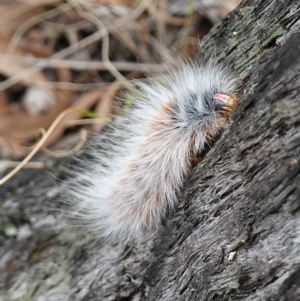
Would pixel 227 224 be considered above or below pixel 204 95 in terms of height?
below

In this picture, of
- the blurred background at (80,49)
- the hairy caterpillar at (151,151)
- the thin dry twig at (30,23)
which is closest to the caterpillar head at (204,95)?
the hairy caterpillar at (151,151)

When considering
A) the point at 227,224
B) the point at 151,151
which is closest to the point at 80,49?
the point at 151,151

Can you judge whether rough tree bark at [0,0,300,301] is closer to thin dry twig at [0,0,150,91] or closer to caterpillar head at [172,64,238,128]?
caterpillar head at [172,64,238,128]

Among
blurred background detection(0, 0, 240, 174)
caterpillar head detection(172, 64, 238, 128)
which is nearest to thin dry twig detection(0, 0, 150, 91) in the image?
blurred background detection(0, 0, 240, 174)

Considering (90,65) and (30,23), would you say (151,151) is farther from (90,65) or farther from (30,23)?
(30,23)

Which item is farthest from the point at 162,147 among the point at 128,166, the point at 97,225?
the point at 97,225
